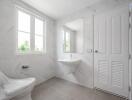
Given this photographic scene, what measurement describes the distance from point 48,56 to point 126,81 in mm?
2191

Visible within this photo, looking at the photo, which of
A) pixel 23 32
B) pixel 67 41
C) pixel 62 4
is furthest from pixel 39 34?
pixel 62 4

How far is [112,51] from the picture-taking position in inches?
69.5

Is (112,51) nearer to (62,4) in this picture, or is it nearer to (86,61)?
(86,61)

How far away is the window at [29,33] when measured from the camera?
6.26 ft

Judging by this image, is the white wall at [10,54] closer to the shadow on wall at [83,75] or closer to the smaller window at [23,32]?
the smaller window at [23,32]

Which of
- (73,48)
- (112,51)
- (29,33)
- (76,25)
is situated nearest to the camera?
(112,51)

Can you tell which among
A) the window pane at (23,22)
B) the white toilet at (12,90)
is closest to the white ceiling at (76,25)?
the window pane at (23,22)

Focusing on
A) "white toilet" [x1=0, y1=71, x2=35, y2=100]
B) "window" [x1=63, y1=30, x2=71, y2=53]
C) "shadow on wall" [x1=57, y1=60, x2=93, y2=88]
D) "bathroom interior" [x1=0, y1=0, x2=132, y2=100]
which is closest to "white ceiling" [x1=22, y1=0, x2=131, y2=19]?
"bathroom interior" [x1=0, y1=0, x2=132, y2=100]

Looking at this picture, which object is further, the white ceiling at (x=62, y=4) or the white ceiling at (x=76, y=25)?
the white ceiling at (x=76, y=25)

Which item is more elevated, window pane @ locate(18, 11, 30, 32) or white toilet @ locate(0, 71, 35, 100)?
window pane @ locate(18, 11, 30, 32)

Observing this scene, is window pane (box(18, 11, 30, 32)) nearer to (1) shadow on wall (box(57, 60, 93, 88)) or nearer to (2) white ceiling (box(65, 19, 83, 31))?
(2) white ceiling (box(65, 19, 83, 31))

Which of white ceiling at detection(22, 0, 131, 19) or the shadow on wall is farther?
the shadow on wall

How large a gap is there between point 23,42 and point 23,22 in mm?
528

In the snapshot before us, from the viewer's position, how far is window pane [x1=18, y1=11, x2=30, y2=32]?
74.3 inches
